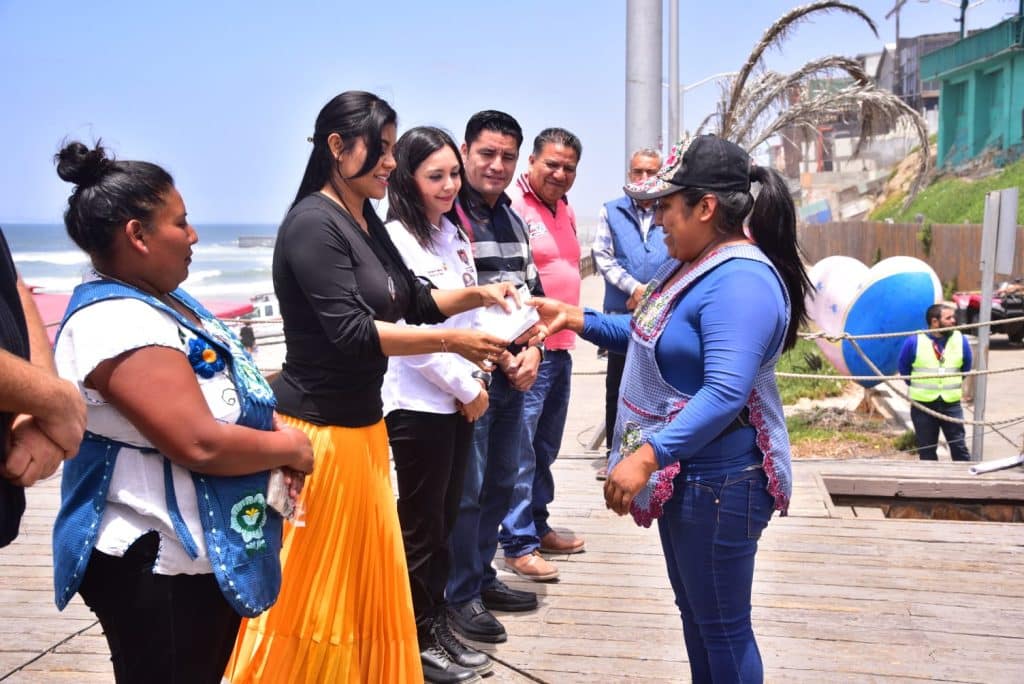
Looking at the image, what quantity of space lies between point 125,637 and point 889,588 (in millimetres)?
3239

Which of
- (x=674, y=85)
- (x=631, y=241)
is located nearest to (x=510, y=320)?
(x=631, y=241)

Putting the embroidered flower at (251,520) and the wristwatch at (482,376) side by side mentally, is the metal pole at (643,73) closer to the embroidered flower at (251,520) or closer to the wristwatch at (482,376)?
the wristwatch at (482,376)

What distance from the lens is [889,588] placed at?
4.17 meters

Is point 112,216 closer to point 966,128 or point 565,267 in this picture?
point 565,267

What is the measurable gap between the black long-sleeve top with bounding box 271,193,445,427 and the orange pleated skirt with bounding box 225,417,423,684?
76 mm

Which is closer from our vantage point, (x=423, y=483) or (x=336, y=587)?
(x=336, y=587)

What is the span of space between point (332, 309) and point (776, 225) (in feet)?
3.92

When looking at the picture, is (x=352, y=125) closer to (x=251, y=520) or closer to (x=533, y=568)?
(x=251, y=520)

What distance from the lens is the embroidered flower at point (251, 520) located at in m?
2.12

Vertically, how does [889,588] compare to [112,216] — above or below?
below

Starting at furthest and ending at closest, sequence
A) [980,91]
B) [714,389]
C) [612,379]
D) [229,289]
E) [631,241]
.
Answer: [229,289]
[980,91]
[612,379]
[631,241]
[714,389]

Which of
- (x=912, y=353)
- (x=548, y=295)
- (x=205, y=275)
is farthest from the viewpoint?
(x=205, y=275)

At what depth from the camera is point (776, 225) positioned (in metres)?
2.58

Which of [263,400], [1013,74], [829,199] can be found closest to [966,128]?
[1013,74]
